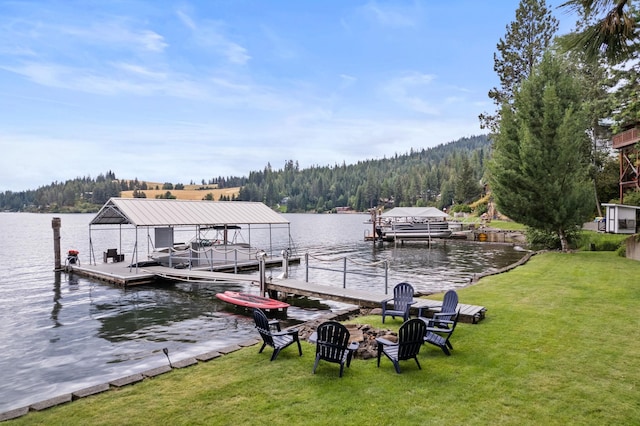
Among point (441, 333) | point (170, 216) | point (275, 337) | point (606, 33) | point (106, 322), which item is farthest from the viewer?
point (170, 216)

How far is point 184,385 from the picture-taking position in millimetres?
6922

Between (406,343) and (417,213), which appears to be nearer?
(406,343)

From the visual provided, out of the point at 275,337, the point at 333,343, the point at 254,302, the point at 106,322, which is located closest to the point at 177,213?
the point at 106,322

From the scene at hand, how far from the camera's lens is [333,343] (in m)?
7.04

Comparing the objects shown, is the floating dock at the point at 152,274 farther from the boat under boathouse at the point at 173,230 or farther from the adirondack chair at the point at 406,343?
the adirondack chair at the point at 406,343

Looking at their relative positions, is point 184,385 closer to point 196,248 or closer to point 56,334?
point 56,334

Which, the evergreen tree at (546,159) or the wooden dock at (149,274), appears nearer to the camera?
the wooden dock at (149,274)

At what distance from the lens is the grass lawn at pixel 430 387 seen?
5.54m

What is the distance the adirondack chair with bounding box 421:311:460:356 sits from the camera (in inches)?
312

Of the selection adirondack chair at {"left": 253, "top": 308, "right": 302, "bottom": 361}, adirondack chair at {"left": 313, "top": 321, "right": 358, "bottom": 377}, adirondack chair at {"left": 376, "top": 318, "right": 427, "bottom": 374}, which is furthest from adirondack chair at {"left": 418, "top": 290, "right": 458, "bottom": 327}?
adirondack chair at {"left": 253, "top": 308, "right": 302, "bottom": 361}

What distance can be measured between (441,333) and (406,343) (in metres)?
2.64

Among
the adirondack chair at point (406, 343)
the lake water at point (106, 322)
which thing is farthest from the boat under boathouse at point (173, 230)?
the adirondack chair at point (406, 343)

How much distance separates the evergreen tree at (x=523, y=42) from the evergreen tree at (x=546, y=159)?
9.63m

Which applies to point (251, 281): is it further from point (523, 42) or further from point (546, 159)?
point (523, 42)
